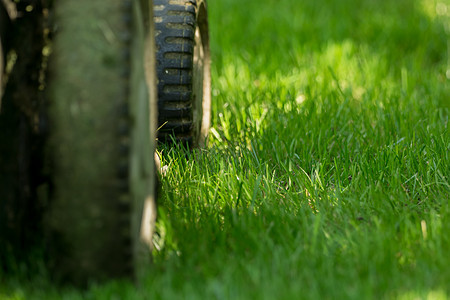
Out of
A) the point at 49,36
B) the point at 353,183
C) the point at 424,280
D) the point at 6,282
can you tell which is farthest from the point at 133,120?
the point at 353,183

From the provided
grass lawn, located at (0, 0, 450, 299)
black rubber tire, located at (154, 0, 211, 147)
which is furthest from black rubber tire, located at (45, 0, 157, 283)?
black rubber tire, located at (154, 0, 211, 147)

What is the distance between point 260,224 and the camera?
5.98ft

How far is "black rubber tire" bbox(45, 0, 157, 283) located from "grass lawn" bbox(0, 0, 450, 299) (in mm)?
94

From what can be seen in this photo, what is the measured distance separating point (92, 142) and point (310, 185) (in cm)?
100

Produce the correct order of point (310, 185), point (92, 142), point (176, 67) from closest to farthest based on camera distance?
point (92, 142)
point (310, 185)
point (176, 67)

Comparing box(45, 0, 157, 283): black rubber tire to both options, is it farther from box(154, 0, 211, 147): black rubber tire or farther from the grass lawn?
box(154, 0, 211, 147): black rubber tire

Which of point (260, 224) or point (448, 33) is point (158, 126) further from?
point (448, 33)

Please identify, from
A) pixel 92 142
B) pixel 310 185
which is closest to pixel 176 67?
pixel 310 185

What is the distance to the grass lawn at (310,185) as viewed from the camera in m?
1.53

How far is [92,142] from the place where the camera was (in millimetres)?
1400

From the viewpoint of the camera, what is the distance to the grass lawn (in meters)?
1.53

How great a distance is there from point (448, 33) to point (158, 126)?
8.92 feet

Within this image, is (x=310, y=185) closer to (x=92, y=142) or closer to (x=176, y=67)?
(x=176, y=67)

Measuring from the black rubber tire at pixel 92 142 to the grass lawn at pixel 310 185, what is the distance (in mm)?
94
